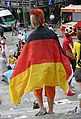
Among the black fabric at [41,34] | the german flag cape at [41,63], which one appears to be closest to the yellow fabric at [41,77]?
the german flag cape at [41,63]

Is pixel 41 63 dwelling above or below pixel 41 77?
above

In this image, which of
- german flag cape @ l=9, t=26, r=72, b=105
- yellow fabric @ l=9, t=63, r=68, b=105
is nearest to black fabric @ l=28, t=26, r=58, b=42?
german flag cape @ l=9, t=26, r=72, b=105

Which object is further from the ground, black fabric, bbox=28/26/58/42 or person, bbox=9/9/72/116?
black fabric, bbox=28/26/58/42

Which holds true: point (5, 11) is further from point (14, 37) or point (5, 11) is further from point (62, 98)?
point (62, 98)

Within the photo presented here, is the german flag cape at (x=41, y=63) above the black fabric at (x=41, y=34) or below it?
below

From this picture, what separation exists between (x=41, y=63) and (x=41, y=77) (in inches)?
7.9

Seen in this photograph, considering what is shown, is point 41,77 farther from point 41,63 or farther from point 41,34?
point 41,34

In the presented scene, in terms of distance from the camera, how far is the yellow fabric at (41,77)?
5.48m

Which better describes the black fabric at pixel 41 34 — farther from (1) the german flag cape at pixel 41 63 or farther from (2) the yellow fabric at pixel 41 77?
(2) the yellow fabric at pixel 41 77

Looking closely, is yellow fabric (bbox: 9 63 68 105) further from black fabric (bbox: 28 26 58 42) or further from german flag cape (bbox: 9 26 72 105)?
black fabric (bbox: 28 26 58 42)

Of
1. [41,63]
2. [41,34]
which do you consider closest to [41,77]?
[41,63]

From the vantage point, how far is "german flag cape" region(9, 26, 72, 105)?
18.0ft

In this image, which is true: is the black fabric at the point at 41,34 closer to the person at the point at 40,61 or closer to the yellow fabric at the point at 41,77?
the person at the point at 40,61

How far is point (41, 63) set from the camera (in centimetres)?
551
